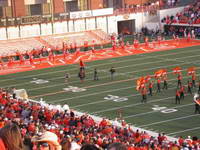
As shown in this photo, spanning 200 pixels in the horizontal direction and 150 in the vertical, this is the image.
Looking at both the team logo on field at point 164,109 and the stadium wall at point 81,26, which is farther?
the stadium wall at point 81,26

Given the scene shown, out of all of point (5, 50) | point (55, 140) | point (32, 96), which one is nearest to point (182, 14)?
point (5, 50)

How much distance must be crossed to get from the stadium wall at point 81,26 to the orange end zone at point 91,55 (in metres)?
6.64

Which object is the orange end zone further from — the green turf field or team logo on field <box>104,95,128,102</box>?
team logo on field <box>104,95,128,102</box>

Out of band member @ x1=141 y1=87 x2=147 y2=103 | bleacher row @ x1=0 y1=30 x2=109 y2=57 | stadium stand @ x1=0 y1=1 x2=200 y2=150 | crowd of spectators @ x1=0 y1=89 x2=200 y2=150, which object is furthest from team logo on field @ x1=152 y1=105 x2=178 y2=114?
bleacher row @ x1=0 y1=30 x2=109 y2=57

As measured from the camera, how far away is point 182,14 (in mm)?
50344

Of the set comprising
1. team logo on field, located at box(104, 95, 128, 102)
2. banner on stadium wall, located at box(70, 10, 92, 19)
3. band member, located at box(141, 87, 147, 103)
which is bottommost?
team logo on field, located at box(104, 95, 128, 102)

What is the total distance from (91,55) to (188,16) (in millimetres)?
12577

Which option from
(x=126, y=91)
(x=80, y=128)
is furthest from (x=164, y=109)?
(x=80, y=128)

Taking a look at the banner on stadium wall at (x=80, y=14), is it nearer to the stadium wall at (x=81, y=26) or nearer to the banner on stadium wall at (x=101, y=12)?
the stadium wall at (x=81, y=26)

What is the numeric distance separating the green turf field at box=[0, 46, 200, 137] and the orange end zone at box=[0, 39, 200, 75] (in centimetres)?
151

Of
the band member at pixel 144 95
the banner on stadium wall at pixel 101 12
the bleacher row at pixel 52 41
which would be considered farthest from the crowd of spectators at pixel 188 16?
the band member at pixel 144 95

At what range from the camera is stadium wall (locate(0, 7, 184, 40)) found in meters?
46.8

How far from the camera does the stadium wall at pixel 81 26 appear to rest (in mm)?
46812

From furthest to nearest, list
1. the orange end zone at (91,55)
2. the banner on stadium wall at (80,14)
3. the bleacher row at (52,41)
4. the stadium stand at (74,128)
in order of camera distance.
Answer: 1. the banner on stadium wall at (80,14)
2. the bleacher row at (52,41)
3. the orange end zone at (91,55)
4. the stadium stand at (74,128)
